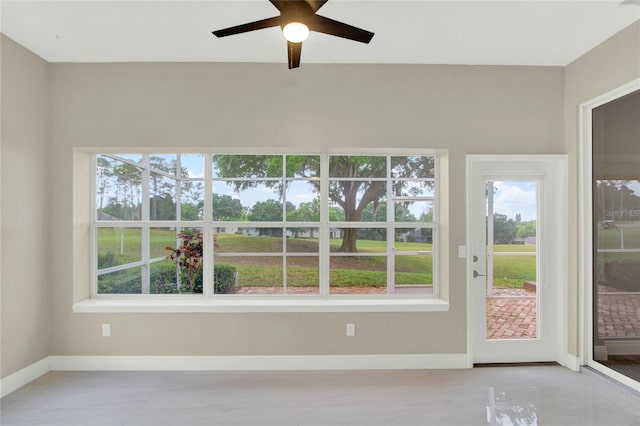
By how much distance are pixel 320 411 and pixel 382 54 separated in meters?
3.09

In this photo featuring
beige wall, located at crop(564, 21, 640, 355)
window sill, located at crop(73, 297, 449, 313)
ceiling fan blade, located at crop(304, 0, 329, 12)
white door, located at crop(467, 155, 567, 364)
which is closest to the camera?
ceiling fan blade, located at crop(304, 0, 329, 12)

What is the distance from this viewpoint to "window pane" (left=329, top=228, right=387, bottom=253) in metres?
3.64

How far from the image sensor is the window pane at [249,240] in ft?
11.9

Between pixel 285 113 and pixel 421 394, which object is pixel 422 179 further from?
pixel 421 394

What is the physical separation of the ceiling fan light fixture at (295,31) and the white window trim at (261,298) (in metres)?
1.56

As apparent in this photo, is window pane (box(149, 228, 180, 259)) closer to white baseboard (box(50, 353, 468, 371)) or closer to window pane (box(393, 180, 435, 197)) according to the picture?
white baseboard (box(50, 353, 468, 371))

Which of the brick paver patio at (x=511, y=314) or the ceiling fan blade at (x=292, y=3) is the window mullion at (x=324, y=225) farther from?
the ceiling fan blade at (x=292, y=3)

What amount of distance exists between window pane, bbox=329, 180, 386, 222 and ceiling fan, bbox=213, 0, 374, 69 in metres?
1.70

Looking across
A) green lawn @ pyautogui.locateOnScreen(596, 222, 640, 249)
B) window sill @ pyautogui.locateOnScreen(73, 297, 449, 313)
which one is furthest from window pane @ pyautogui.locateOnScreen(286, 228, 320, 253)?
green lawn @ pyautogui.locateOnScreen(596, 222, 640, 249)

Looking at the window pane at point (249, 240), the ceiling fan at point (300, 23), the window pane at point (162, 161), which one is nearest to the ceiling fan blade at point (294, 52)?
the ceiling fan at point (300, 23)

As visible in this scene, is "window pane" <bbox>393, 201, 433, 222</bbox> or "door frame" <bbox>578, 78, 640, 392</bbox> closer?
"door frame" <bbox>578, 78, 640, 392</bbox>

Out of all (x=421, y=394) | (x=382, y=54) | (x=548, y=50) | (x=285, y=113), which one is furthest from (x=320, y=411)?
(x=548, y=50)

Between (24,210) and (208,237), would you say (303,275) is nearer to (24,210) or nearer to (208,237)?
(208,237)

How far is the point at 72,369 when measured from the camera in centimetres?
338
